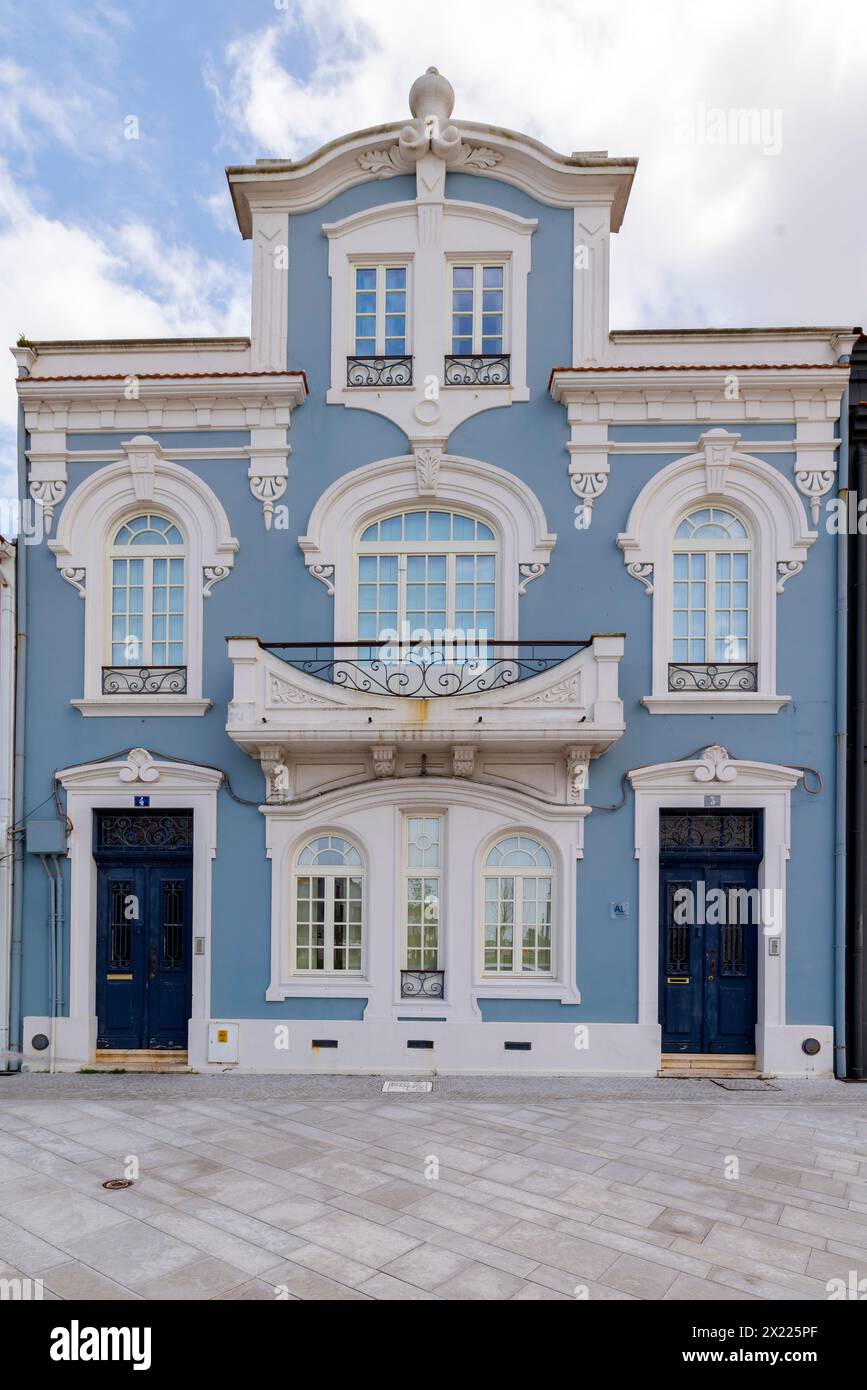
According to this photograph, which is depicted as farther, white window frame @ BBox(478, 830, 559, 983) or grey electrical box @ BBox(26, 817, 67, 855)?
grey electrical box @ BBox(26, 817, 67, 855)

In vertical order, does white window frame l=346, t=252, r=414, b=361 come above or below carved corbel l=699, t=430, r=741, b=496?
above

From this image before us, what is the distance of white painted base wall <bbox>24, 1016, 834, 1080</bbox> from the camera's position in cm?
985

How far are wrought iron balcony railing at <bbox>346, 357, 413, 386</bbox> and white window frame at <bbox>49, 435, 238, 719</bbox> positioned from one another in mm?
2427

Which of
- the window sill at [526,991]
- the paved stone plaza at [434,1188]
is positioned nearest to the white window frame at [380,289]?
the window sill at [526,991]

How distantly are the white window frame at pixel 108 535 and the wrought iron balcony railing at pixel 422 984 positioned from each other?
4.24 meters

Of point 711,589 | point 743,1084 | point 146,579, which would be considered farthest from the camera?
point 146,579

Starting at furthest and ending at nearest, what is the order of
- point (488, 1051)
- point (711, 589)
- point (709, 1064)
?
point (711, 589), point (709, 1064), point (488, 1051)

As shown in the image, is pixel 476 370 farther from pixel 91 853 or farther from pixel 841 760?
pixel 91 853

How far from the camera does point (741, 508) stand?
410 inches

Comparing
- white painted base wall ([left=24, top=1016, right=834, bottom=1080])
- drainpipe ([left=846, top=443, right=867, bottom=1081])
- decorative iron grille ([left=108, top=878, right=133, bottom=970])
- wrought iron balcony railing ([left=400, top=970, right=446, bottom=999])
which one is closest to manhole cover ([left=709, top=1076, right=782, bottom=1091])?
white painted base wall ([left=24, top=1016, right=834, bottom=1080])

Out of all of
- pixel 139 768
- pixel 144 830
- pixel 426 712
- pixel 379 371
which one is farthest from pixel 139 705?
pixel 379 371

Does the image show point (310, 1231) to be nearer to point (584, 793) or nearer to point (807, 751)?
point (584, 793)

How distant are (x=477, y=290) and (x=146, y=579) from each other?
229 inches

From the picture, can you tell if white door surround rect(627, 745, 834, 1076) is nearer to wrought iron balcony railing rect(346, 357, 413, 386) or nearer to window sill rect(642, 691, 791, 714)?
window sill rect(642, 691, 791, 714)
